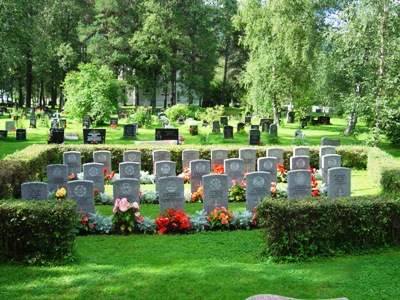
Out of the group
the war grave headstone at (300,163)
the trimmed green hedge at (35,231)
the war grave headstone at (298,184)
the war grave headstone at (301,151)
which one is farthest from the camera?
the war grave headstone at (301,151)

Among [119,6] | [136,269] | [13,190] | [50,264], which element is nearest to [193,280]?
[136,269]

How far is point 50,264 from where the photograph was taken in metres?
7.12

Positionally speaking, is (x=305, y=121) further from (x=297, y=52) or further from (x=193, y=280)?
(x=193, y=280)

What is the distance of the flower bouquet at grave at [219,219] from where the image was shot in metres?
9.36

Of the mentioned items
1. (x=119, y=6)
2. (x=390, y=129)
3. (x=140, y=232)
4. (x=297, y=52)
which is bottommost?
(x=140, y=232)

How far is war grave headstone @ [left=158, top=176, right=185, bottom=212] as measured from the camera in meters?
9.70

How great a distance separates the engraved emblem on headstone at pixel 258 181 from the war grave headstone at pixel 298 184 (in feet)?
2.47

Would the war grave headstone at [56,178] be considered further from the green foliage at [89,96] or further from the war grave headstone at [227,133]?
the green foliage at [89,96]

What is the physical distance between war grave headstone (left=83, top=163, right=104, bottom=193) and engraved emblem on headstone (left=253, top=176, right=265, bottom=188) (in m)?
4.34

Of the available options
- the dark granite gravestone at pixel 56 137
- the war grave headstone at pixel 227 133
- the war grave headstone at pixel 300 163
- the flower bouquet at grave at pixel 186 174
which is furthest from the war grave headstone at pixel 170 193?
the war grave headstone at pixel 227 133

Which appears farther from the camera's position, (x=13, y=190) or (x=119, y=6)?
(x=119, y=6)

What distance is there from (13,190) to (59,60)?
36516mm

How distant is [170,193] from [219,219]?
1.20 meters

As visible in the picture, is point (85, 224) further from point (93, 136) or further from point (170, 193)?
point (93, 136)
